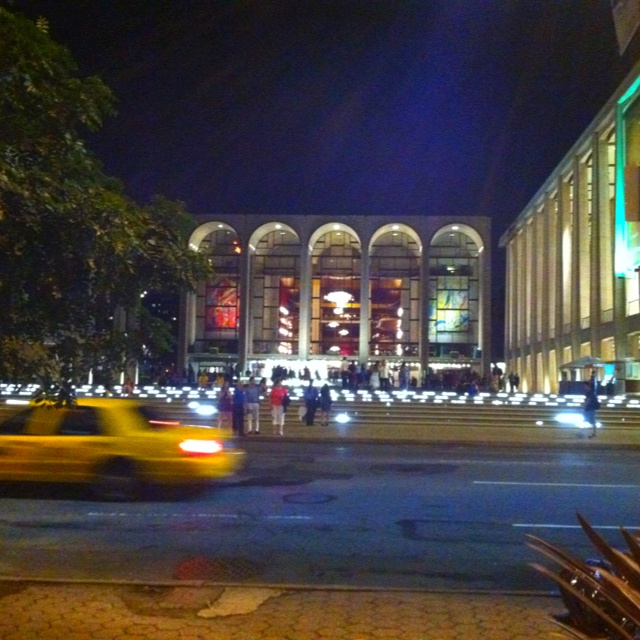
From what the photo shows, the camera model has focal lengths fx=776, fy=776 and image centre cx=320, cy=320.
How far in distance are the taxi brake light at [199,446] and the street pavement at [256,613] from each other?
14.3 feet

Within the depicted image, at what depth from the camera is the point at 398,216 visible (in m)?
58.4

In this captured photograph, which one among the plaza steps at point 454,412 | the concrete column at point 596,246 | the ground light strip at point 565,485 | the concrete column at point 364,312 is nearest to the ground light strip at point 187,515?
the ground light strip at point 565,485

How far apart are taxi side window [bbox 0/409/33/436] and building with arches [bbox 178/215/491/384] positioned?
155 ft

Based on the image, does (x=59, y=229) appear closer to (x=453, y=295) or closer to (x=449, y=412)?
(x=449, y=412)

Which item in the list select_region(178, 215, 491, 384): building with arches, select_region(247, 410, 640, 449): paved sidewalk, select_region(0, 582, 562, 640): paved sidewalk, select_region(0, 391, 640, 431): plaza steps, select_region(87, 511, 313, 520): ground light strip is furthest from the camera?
select_region(178, 215, 491, 384): building with arches

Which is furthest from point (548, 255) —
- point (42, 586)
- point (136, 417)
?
point (42, 586)

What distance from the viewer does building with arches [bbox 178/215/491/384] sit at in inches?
2290

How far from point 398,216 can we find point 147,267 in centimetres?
5419

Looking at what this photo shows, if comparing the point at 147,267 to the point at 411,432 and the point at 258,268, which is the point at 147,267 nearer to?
the point at 411,432

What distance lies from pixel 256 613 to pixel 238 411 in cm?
1494

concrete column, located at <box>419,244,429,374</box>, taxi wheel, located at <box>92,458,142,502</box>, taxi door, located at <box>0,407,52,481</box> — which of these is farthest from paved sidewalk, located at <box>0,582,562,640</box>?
concrete column, located at <box>419,244,429,374</box>

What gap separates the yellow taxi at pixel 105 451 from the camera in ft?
33.4

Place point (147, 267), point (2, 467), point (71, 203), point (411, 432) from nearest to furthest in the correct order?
point (71, 203) → point (147, 267) → point (2, 467) → point (411, 432)

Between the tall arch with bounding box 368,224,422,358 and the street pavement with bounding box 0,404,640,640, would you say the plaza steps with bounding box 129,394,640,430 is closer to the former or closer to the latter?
the street pavement with bounding box 0,404,640,640
